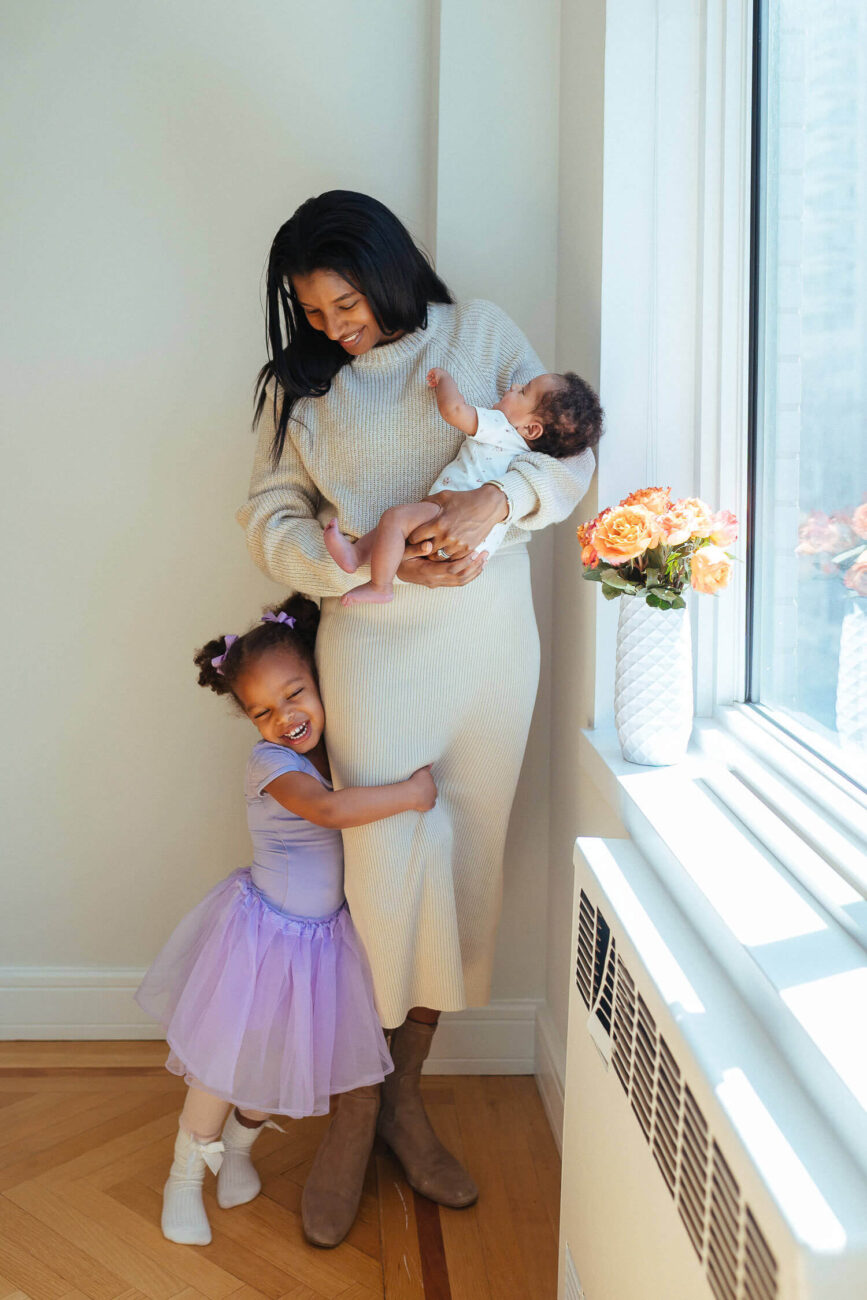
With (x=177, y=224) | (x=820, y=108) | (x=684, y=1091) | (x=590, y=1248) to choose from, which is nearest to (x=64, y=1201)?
(x=590, y=1248)

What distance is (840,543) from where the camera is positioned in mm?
1200

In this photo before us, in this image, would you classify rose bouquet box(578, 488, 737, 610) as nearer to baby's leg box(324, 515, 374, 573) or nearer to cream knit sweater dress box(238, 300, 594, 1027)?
cream knit sweater dress box(238, 300, 594, 1027)

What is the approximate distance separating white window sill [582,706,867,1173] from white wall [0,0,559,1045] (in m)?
0.74

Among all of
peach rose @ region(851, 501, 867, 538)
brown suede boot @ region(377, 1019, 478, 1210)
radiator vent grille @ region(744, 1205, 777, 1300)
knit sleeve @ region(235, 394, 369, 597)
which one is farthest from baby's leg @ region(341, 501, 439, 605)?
radiator vent grille @ region(744, 1205, 777, 1300)

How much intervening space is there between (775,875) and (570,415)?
0.76 meters

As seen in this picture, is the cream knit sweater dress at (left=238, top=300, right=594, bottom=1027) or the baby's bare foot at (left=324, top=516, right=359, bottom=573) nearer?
the baby's bare foot at (left=324, top=516, right=359, bottom=573)

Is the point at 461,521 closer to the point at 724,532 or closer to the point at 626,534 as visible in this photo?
the point at 626,534

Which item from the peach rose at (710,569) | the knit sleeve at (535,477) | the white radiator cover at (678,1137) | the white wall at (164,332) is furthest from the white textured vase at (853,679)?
the white wall at (164,332)

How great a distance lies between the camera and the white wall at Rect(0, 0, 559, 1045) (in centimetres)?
202

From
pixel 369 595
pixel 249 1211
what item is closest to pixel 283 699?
pixel 369 595

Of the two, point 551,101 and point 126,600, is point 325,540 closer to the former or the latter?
point 126,600

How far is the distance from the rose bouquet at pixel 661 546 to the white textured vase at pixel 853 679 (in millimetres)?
192

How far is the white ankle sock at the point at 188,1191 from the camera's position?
1689 mm

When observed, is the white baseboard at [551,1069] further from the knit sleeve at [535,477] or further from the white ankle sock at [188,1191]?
the knit sleeve at [535,477]
